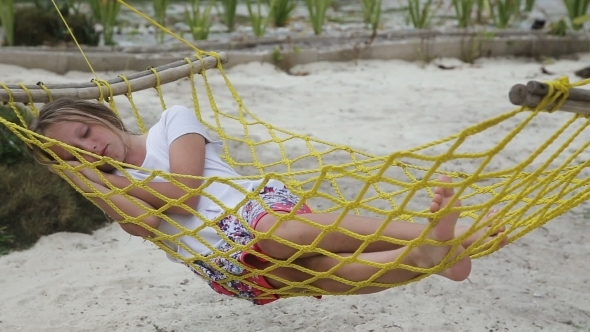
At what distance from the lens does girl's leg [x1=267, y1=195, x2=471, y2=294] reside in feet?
5.09

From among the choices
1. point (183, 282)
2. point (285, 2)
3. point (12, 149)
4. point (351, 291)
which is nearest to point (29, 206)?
point (12, 149)

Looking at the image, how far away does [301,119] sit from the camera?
3764 millimetres

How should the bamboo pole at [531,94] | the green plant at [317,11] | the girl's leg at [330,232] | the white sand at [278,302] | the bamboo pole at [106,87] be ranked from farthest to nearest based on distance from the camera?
the green plant at [317,11] < the white sand at [278,302] < the bamboo pole at [106,87] < the girl's leg at [330,232] < the bamboo pole at [531,94]

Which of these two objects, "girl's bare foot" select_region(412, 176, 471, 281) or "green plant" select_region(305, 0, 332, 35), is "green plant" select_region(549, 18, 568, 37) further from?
"girl's bare foot" select_region(412, 176, 471, 281)

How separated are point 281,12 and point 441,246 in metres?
4.14

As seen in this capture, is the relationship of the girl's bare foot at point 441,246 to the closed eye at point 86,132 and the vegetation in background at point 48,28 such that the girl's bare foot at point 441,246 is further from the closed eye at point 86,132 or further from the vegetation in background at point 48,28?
the vegetation in background at point 48,28

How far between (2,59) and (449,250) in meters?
3.29

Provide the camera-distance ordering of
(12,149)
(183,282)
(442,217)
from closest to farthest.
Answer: (442,217)
(183,282)
(12,149)

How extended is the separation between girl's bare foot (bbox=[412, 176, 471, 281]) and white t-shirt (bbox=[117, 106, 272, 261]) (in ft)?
1.48

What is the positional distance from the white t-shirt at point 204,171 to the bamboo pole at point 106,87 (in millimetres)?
301

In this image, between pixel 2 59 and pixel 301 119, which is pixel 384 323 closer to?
pixel 301 119

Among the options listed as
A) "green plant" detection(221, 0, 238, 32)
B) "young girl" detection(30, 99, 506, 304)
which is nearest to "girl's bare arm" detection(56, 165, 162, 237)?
"young girl" detection(30, 99, 506, 304)

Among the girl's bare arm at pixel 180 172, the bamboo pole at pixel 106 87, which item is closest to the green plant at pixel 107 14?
the bamboo pole at pixel 106 87

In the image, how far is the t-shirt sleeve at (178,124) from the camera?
1.88 m
